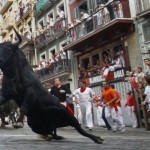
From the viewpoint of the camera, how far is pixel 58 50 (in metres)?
27.9

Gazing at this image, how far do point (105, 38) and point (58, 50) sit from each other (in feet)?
24.4

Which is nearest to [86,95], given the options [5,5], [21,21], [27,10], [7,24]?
[27,10]

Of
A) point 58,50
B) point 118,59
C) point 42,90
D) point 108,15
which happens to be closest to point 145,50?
point 118,59

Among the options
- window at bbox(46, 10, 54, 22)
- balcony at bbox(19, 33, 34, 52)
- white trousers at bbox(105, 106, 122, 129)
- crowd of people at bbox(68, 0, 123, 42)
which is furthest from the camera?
balcony at bbox(19, 33, 34, 52)

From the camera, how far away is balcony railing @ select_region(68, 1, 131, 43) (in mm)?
19406

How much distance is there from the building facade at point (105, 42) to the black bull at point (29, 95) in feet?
32.2

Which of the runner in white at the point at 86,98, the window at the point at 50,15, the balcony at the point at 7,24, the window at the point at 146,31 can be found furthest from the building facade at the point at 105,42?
the balcony at the point at 7,24

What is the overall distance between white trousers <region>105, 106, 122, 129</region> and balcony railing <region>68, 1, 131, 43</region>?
7.85 meters

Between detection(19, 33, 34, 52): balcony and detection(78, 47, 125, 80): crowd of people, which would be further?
detection(19, 33, 34, 52): balcony

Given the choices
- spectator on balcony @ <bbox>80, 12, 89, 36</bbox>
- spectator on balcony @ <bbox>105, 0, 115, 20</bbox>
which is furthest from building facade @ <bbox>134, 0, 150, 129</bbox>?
spectator on balcony @ <bbox>80, 12, 89, 36</bbox>

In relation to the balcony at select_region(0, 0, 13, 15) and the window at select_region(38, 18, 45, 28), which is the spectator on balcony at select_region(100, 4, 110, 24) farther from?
the balcony at select_region(0, 0, 13, 15)

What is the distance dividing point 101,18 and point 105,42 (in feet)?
5.53

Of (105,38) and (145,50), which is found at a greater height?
Result: (105,38)

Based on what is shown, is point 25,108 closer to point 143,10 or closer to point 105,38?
point 143,10
